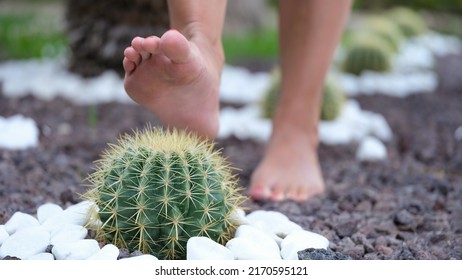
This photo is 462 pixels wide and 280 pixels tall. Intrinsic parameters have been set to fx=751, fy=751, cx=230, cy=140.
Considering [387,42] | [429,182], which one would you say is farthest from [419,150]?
[387,42]

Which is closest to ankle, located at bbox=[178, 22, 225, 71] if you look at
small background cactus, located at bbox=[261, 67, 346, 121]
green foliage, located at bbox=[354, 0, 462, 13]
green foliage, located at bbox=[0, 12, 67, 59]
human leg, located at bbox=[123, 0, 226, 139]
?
human leg, located at bbox=[123, 0, 226, 139]

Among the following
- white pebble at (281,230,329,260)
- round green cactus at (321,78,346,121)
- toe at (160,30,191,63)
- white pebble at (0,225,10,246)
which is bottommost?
round green cactus at (321,78,346,121)

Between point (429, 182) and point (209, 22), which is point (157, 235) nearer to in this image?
point (209, 22)

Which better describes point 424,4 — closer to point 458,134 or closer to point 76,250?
point 458,134

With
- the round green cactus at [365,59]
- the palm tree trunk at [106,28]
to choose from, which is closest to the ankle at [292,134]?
the palm tree trunk at [106,28]

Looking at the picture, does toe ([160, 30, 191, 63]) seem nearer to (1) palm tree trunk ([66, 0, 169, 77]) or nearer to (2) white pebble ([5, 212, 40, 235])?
(2) white pebble ([5, 212, 40, 235])

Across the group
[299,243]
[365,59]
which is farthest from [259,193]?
[365,59]

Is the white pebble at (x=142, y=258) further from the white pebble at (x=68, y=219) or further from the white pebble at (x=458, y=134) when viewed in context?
the white pebble at (x=458, y=134)
